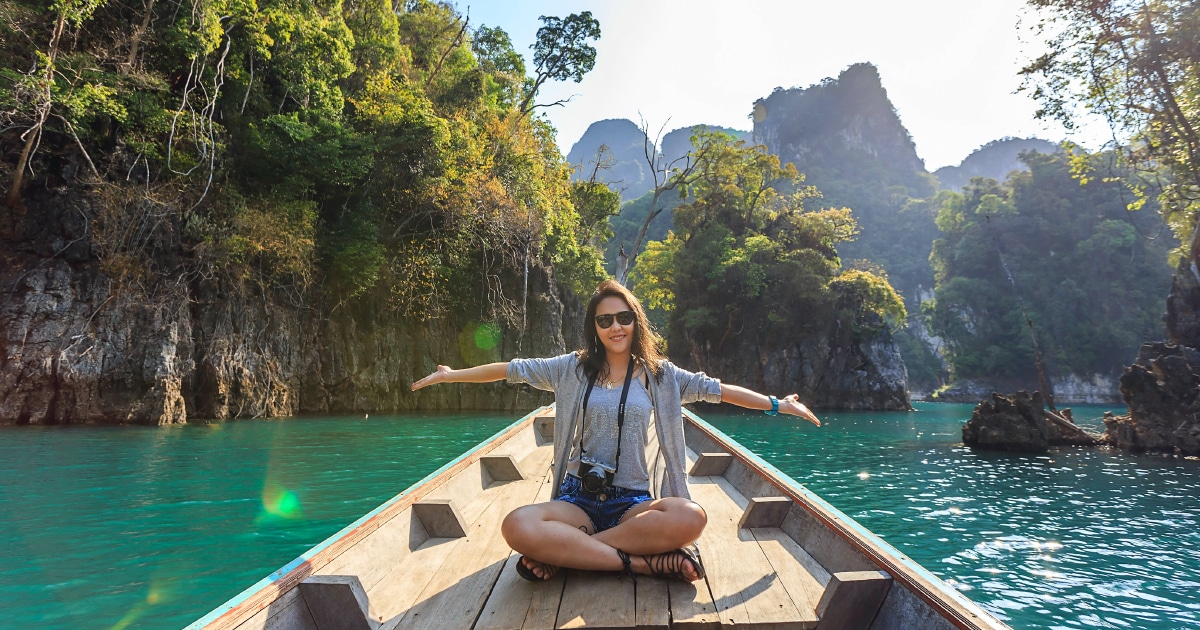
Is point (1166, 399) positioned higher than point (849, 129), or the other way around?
point (849, 129)

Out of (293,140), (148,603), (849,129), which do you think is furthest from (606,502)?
(849,129)

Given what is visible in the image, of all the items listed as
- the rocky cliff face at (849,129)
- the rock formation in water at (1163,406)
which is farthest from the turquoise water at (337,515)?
the rocky cliff face at (849,129)

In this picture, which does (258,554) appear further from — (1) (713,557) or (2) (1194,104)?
(2) (1194,104)

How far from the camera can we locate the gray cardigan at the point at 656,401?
2486 mm

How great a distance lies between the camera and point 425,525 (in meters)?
2.96

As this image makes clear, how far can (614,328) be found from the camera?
2562mm

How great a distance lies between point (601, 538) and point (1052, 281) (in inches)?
1998

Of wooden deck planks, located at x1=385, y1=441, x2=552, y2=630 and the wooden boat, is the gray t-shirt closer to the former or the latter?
the wooden boat

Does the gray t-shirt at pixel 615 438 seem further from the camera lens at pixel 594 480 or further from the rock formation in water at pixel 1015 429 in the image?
the rock formation in water at pixel 1015 429

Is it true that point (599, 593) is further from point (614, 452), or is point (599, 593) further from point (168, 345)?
point (168, 345)

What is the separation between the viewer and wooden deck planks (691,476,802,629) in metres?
1.93

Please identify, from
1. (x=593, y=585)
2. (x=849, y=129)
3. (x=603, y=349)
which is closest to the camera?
(x=593, y=585)

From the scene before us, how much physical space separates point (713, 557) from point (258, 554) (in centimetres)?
325

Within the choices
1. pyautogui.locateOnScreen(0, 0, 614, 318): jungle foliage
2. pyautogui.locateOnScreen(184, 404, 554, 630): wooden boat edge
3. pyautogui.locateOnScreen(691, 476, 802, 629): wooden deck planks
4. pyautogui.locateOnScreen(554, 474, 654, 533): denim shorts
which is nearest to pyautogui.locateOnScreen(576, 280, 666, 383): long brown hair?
pyautogui.locateOnScreen(554, 474, 654, 533): denim shorts
